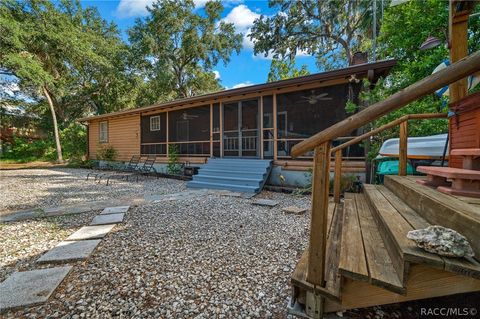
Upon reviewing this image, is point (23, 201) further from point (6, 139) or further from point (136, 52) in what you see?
point (6, 139)

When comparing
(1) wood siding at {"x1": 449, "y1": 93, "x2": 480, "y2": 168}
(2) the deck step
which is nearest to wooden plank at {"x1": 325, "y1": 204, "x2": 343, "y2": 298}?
(2) the deck step

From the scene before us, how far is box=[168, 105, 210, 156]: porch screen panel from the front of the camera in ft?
31.8

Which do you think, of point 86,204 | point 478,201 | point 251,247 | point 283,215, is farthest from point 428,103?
point 86,204

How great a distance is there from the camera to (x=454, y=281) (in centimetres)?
117

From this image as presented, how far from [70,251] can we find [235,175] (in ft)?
15.6

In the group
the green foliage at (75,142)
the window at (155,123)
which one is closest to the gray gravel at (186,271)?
the window at (155,123)

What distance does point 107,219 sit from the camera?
152 inches

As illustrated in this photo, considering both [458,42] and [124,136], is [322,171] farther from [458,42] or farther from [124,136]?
[124,136]

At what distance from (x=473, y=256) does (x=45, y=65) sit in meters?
23.2

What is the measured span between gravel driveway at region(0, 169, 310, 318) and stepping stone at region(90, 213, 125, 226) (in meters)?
0.17

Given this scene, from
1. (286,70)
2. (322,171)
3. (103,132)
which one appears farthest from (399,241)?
(286,70)

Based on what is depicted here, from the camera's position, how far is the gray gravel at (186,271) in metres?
1.74

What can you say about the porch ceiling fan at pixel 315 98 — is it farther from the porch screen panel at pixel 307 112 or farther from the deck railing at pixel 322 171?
the deck railing at pixel 322 171

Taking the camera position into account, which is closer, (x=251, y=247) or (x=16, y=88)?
(x=251, y=247)
